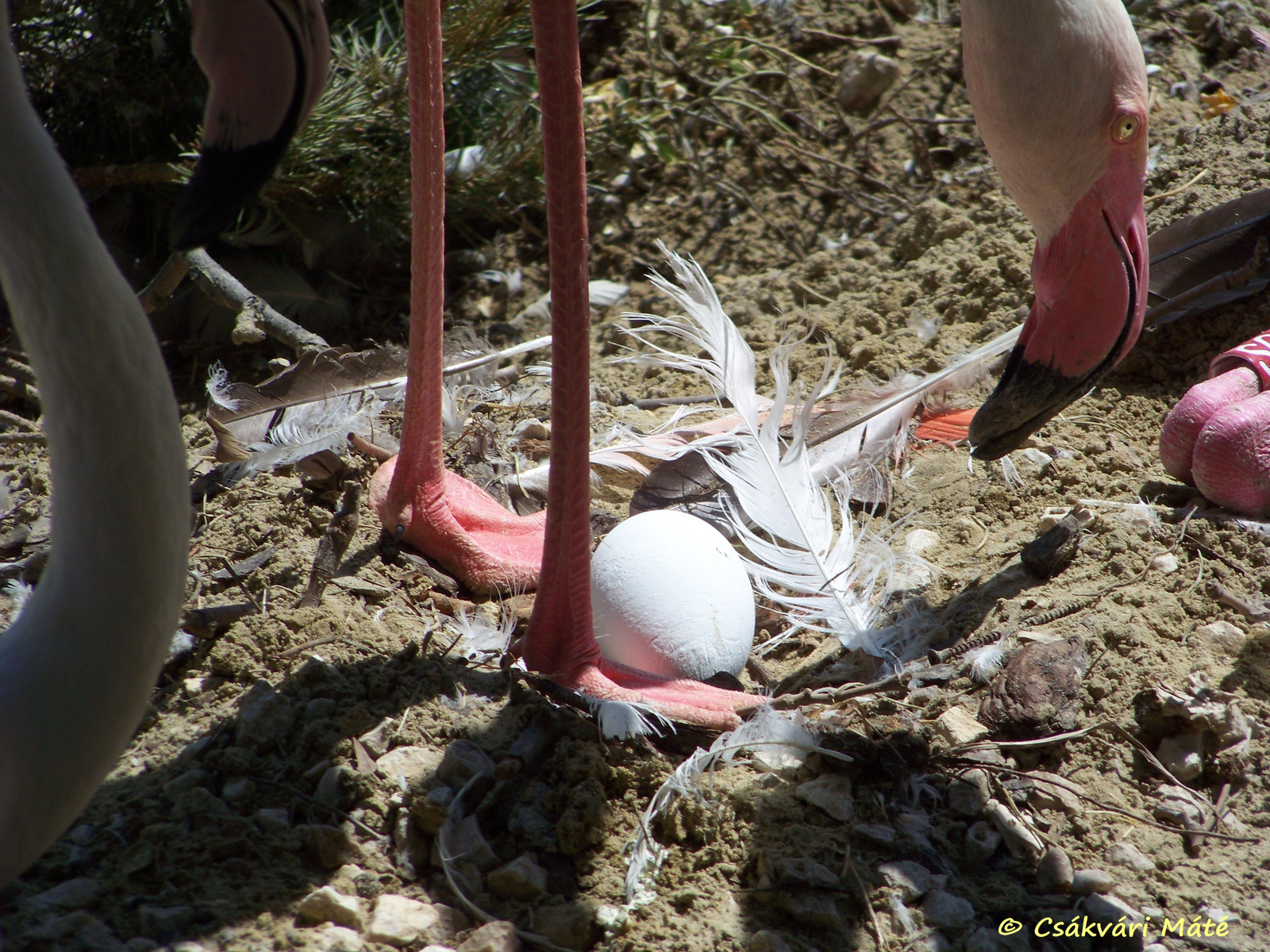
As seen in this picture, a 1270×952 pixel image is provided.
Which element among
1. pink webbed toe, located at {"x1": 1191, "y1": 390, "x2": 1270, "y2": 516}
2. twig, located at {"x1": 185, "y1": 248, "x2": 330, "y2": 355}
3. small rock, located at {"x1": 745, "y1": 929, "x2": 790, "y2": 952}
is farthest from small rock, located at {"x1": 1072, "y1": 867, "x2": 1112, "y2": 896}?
twig, located at {"x1": 185, "y1": 248, "x2": 330, "y2": 355}

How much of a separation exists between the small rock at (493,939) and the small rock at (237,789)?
0.36 m

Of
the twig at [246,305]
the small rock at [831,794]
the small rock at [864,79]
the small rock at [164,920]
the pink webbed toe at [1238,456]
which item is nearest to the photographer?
the small rock at [164,920]

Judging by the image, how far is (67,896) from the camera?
1036 millimetres

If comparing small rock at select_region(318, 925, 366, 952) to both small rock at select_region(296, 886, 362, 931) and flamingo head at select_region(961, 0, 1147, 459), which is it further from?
flamingo head at select_region(961, 0, 1147, 459)

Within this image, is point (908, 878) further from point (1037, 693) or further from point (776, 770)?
point (1037, 693)

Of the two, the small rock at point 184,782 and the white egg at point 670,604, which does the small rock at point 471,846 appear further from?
the white egg at point 670,604

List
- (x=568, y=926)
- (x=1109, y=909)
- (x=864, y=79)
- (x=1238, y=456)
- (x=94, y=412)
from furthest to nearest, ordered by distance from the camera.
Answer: (x=864, y=79), (x=1238, y=456), (x=1109, y=909), (x=568, y=926), (x=94, y=412)

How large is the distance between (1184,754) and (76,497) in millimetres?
1564

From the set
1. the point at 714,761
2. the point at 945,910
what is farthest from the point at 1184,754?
the point at 714,761

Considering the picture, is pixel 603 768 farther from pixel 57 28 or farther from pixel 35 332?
pixel 57 28

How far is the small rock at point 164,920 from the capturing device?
1.00 meters

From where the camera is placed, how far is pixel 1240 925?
47.8 inches

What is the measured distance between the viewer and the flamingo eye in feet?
4.58

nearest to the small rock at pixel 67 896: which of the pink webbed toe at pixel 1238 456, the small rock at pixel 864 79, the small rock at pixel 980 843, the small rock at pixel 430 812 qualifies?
the small rock at pixel 430 812
